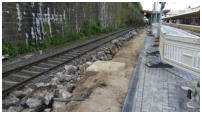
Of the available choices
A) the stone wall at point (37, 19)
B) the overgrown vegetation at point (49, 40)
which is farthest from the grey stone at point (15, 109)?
the stone wall at point (37, 19)

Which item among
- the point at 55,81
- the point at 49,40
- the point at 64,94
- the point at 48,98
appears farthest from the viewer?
the point at 49,40

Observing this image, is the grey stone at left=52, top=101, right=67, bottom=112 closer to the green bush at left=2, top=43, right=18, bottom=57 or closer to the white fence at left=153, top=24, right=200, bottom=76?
the white fence at left=153, top=24, right=200, bottom=76

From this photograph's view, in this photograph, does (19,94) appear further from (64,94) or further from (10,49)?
(10,49)

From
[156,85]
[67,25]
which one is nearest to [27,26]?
[67,25]

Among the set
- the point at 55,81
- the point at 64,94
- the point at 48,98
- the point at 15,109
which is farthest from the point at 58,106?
the point at 55,81

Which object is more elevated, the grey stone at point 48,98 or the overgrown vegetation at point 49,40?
the overgrown vegetation at point 49,40

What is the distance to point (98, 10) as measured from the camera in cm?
2386

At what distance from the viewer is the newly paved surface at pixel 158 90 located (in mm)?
3754

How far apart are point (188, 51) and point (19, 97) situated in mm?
5195

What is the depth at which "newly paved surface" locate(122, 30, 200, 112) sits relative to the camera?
3754mm

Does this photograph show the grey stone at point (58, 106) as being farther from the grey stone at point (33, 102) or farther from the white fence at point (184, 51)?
the white fence at point (184, 51)

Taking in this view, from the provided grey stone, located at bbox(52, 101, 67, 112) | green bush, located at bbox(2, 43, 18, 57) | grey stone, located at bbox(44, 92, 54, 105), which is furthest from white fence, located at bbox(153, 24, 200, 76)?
green bush, located at bbox(2, 43, 18, 57)

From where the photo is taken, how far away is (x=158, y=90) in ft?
14.9

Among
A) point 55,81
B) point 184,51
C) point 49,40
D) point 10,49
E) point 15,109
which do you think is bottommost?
point 15,109
